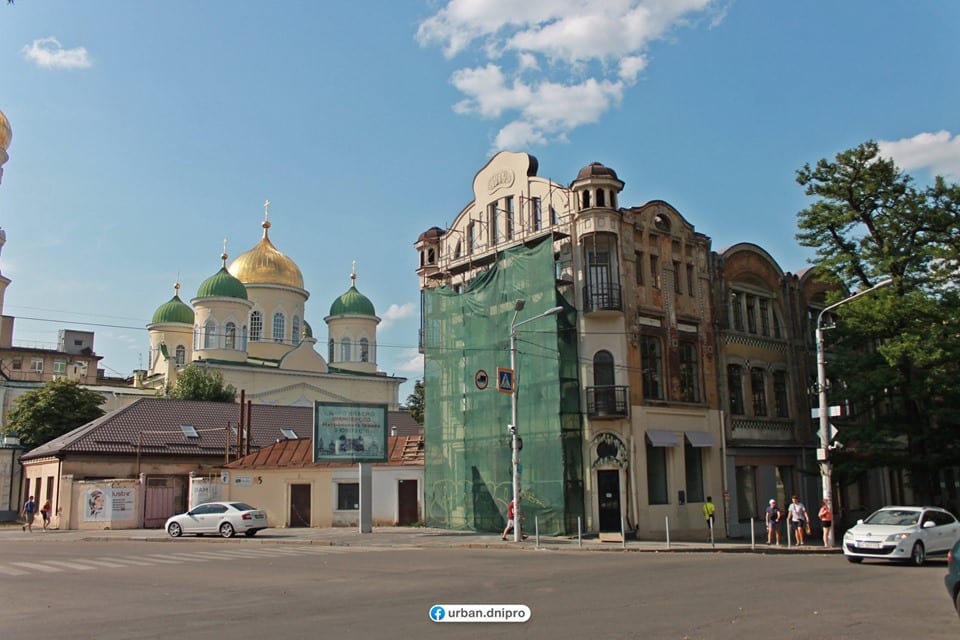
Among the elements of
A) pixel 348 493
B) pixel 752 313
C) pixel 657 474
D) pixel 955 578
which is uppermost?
pixel 752 313

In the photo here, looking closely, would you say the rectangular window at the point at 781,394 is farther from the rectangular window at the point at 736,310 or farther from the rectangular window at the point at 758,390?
the rectangular window at the point at 736,310

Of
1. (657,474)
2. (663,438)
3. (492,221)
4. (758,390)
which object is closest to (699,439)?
(663,438)

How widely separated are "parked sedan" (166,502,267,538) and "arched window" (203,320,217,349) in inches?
1590

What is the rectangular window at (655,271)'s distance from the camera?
33.2 m

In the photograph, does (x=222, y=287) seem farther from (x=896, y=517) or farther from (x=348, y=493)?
(x=896, y=517)

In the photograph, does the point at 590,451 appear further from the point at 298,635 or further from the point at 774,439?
the point at 298,635

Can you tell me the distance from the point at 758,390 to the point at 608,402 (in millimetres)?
9536

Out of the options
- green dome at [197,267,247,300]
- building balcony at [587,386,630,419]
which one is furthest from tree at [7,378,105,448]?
building balcony at [587,386,630,419]

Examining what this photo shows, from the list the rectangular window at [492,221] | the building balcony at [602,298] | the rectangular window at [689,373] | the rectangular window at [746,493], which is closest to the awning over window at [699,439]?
the rectangular window at [689,373]

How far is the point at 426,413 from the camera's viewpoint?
3750cm

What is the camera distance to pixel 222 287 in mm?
72688

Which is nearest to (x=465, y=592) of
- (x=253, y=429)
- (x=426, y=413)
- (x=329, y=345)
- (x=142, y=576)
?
(x=142, y=576)

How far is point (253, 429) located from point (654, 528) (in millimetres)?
30006

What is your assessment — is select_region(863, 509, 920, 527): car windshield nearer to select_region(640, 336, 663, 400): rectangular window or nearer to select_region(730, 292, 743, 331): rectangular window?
select_region(640, 336, 663, 400): rectangular window
